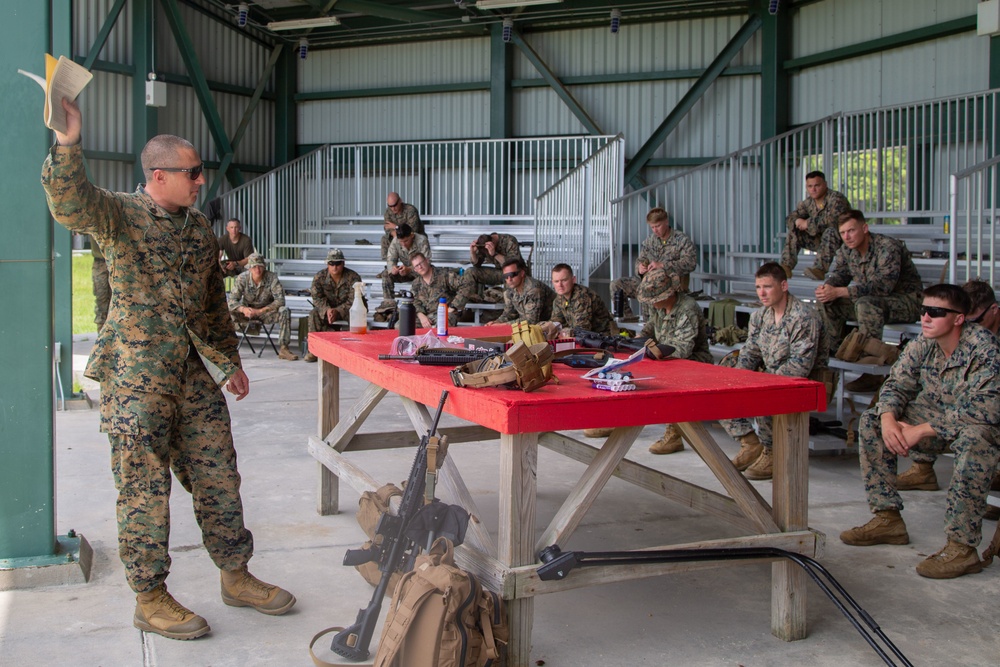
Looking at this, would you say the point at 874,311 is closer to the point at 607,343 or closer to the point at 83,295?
the point at 607,343

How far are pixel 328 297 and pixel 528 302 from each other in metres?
3.13

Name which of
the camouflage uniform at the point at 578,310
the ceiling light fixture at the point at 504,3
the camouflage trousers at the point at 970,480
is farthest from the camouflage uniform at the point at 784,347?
the ceiling light fixture at the point at 504,3

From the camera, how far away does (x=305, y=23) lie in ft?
48.4

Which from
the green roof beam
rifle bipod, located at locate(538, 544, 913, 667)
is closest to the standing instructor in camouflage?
rifle bipod, located at locate(538, 544, 913, 667)

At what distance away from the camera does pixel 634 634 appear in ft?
11.2

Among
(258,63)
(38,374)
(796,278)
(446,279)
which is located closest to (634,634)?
(38,374)

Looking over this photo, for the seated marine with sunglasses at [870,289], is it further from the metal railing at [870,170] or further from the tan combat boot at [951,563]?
the tan combat boot at [951,563]

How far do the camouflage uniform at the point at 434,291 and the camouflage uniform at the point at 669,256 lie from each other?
1.96 m

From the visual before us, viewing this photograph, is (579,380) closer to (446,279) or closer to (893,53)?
(446,279)

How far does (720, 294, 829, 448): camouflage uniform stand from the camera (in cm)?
550

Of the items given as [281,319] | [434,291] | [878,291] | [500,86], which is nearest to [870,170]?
[878,291]

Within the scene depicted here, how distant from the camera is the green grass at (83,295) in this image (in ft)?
49.6

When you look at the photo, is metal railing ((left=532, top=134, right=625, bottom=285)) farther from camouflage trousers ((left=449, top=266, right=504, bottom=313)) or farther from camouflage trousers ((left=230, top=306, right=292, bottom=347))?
camouflage trousers ((left=230, top=306, right=292, bottom=347))

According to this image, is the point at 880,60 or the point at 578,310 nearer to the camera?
the point at 578,310
